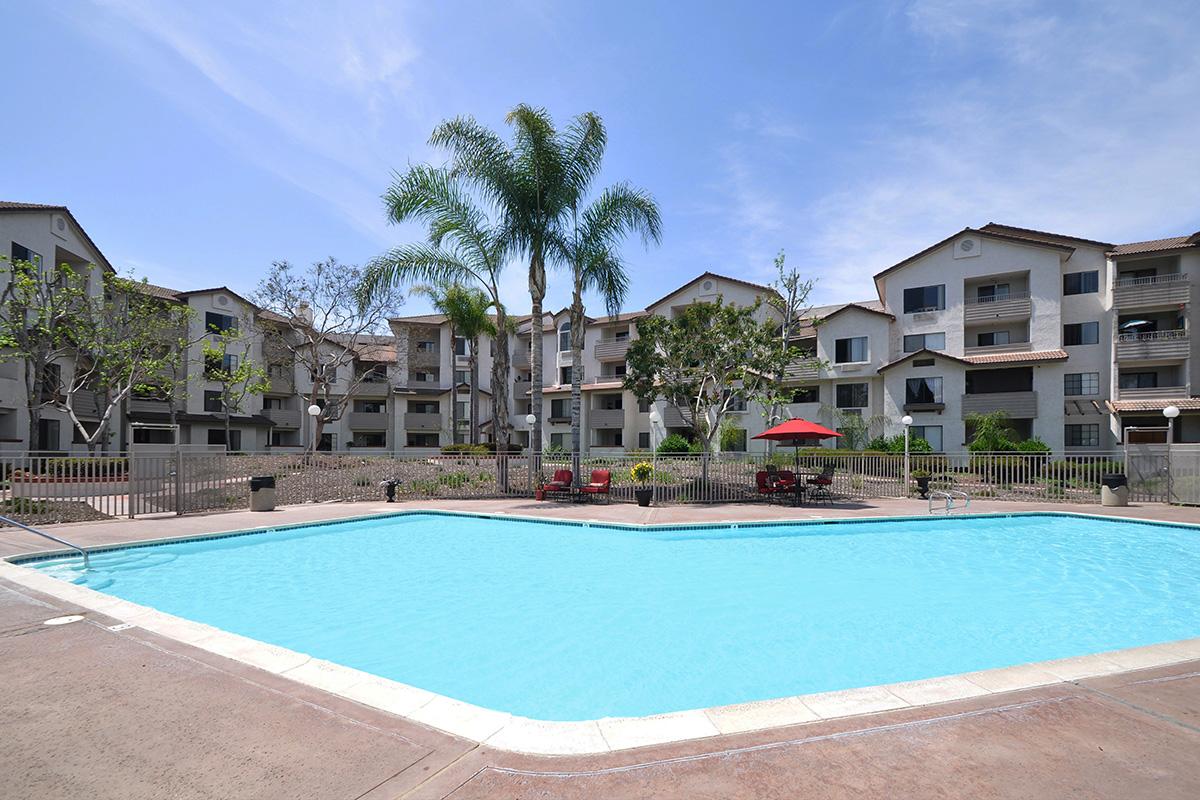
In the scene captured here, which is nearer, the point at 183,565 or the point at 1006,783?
the point at 1006,783

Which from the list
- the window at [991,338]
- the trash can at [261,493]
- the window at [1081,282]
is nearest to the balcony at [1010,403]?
the window at [991,338]

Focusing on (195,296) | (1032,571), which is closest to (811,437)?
(1032,571)

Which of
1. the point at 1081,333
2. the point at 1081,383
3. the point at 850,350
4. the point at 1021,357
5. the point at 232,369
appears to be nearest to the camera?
the point at 1021,357

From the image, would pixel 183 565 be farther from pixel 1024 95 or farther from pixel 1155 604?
pixel 1024 95

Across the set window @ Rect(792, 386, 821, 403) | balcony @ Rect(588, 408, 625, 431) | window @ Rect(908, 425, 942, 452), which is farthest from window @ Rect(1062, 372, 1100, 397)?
balcony @ Rect(588, 408, 625, 431)

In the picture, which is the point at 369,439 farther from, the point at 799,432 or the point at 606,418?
the point at 799,432

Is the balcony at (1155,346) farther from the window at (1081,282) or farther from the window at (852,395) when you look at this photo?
the window at (852,395)

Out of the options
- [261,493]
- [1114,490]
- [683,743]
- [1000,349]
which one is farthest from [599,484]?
[1000,349]

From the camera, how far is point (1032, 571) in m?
11.2

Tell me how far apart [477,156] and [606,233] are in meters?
5.05

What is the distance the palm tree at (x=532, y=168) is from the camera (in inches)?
780

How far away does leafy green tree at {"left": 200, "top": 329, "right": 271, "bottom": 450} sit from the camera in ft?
107

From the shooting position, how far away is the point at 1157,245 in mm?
31641

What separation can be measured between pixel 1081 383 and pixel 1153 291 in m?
5.52
